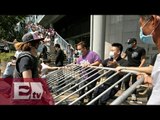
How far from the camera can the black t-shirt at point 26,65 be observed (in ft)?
11.4

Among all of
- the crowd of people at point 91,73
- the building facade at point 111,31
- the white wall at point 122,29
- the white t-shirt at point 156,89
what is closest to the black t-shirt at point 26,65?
the crowd of people at point 91,73

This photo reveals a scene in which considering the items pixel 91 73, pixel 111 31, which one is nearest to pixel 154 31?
pixel 91 73

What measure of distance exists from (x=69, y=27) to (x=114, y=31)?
72.1ft

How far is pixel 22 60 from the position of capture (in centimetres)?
351

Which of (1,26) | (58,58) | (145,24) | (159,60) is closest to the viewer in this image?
(159,60)

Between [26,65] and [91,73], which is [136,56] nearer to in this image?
[91,73]

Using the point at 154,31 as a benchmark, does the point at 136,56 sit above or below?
below

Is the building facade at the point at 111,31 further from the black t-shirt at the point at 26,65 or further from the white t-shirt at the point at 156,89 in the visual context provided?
the white t-shirt at the point at 156,89

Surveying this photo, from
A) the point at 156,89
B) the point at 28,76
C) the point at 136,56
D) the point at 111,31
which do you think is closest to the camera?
the point at 156,89

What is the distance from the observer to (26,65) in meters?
3.46

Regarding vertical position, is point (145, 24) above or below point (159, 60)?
above

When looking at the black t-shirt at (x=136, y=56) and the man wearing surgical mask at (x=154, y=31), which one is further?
the black t-shirt at (x=136, y=56)
